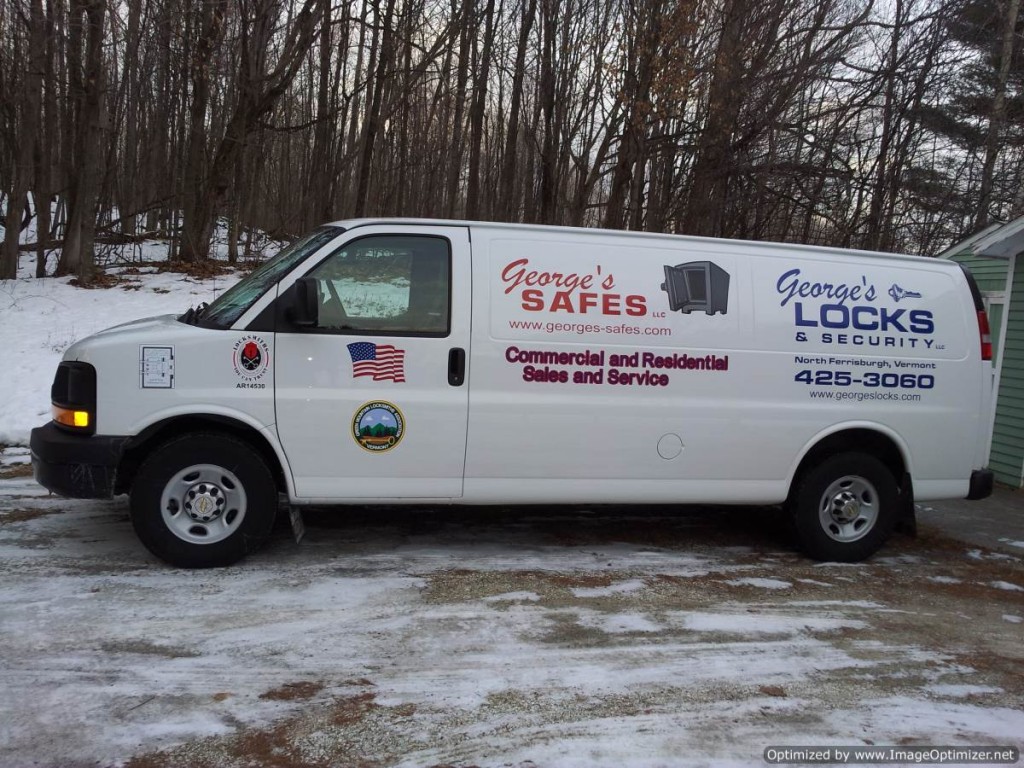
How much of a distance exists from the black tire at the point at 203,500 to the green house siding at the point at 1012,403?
8358 millimetres

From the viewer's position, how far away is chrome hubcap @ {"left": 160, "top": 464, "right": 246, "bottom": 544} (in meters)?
4.74

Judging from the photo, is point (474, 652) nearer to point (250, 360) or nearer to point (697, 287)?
point (250, 360)

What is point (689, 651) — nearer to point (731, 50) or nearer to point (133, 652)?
point (133, 652)

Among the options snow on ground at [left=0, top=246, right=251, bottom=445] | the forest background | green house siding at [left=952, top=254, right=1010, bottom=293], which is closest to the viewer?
snow on ground at [left=0, top=246, right=251, bottom=445]

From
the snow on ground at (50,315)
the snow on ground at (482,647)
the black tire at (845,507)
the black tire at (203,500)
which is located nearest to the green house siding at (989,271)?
the snow on ground at (482,647)

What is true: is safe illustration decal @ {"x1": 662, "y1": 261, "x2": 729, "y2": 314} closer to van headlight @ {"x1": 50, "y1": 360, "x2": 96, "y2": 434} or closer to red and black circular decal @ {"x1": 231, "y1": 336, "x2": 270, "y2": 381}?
red and black circular decal @ {"x1": 231, "y1": 336, "x2": 270, "y2": 381}

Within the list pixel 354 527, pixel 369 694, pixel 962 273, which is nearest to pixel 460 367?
pixel 354 527

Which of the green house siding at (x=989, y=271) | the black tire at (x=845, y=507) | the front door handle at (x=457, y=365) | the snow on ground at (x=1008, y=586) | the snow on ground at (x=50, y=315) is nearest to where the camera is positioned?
the front door handle at (x=457, y=365)

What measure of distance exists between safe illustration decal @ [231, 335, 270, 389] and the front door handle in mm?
1125

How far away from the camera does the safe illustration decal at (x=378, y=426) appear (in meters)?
4.85

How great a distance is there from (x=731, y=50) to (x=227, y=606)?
13566mm

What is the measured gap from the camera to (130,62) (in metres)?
17.6

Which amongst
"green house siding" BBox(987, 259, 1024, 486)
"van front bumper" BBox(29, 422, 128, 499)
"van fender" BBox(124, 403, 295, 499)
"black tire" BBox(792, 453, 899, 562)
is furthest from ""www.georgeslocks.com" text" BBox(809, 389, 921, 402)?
"van front bumper" BBox(29, 422, 128, 499)

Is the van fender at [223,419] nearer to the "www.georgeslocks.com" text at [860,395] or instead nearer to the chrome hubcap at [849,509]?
the "www.georgeslocks.com" text at [860,395]
